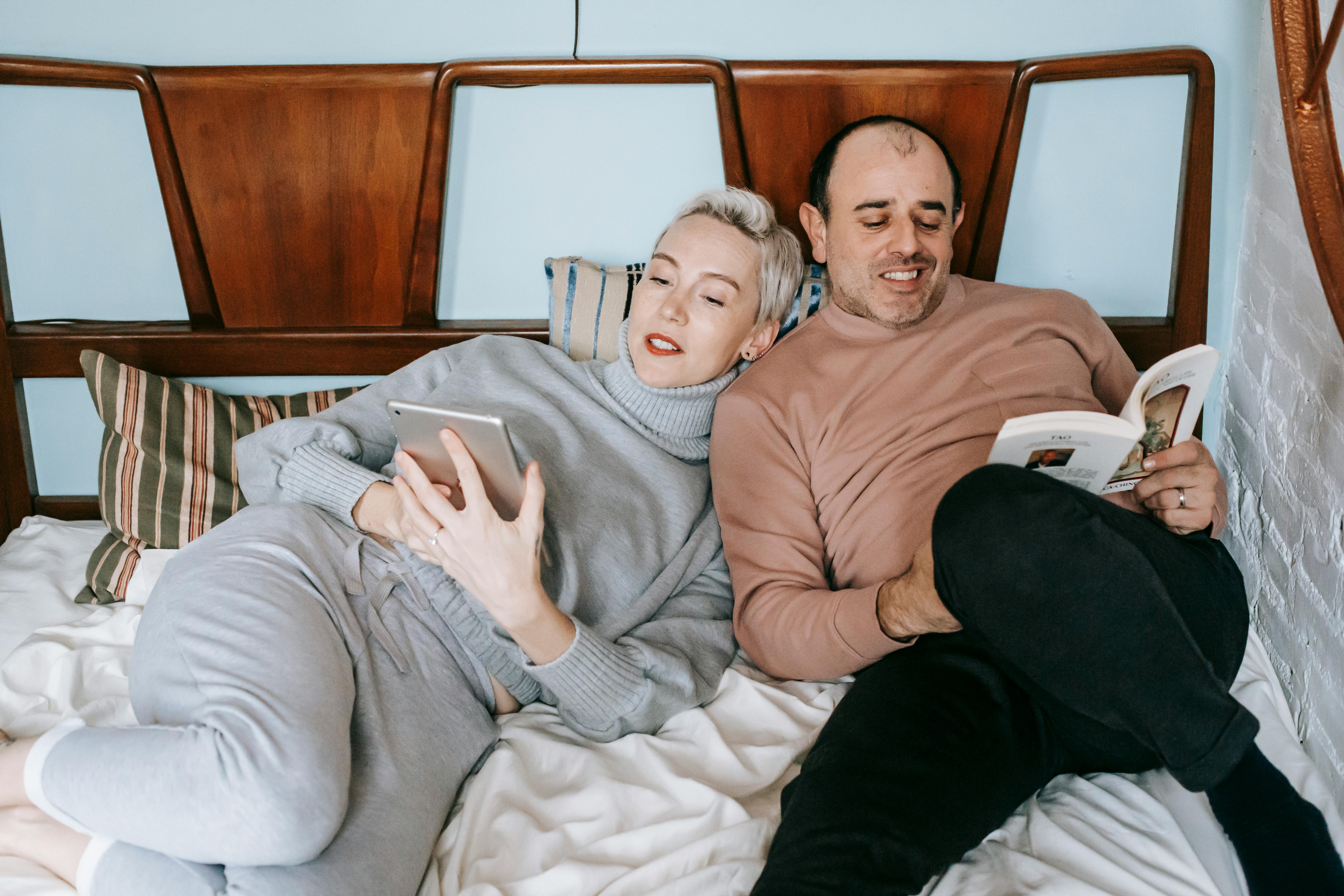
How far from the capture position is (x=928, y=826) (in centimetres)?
106

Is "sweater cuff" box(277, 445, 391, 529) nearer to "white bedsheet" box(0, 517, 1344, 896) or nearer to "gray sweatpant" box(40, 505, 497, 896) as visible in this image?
"gray sweatpant" box(40, 505, 497, 896)

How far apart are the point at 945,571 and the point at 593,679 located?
47 centimetres

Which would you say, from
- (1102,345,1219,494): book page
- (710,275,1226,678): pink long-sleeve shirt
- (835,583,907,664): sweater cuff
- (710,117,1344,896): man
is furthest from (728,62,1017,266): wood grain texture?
(835,583,907,664): sweater cuff

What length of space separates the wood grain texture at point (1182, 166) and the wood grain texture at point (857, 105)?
28 mm

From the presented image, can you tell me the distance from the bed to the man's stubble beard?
0.31 metres

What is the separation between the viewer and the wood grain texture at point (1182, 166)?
169cm

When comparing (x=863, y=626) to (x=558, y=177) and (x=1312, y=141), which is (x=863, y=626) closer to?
(x=1312, y=141)

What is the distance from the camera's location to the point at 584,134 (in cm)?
179

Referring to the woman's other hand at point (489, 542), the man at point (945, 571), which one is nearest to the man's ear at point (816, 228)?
the man at point (945, 571)

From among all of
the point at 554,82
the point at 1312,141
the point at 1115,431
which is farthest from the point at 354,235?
the point at 1312,141

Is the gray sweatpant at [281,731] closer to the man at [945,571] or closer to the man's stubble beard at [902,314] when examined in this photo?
the man at [945,571]

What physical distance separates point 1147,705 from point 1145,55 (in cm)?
124

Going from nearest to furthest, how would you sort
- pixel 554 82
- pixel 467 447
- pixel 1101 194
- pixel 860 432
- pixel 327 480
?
pixel 467 447
pixel 327 480
pixel 860 432
pixel 554 82
pixel 1101 194

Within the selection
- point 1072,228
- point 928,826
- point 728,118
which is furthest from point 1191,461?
point 728,118
